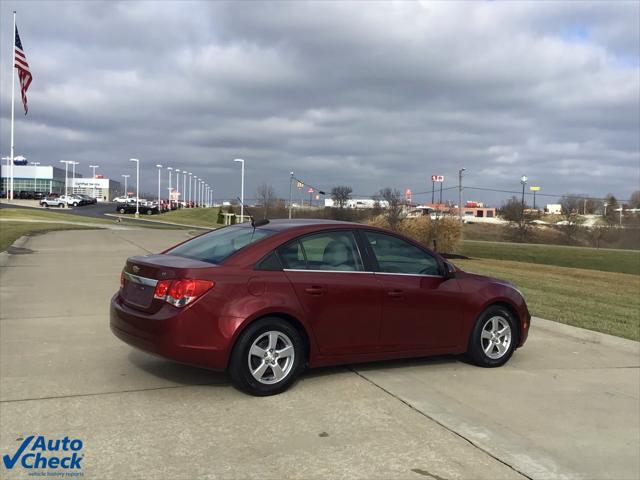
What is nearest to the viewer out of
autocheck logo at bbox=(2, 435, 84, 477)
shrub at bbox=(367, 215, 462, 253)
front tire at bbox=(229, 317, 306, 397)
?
autocheck logo at bbox=(2, 435, 84, 477)

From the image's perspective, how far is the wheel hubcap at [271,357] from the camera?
198 inches

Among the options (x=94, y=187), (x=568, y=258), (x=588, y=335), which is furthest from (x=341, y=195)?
(x=94, y=187)

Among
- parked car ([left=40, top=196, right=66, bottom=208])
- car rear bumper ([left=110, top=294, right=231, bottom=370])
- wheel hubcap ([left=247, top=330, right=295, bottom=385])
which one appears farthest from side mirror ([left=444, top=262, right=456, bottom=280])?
parked car ([left=40, top=196, right=66, bottom=208])

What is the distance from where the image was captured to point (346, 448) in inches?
161

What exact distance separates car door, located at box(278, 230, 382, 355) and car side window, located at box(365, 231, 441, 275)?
0.24 metres

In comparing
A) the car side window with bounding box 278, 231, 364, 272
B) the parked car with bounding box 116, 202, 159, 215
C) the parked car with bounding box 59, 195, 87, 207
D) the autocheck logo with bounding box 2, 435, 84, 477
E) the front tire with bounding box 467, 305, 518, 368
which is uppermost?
the parked car with bounding box 59, 195, 87, 207

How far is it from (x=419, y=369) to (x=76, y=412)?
3.34 m

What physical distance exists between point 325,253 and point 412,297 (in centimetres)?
100

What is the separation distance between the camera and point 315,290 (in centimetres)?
529

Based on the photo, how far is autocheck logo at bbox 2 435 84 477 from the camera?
3672mm

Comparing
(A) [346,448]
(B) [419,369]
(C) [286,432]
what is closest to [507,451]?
(A) [346,448]

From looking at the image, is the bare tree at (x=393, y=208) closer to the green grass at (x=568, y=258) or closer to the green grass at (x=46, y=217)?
the green grass at (x=568, y=258)

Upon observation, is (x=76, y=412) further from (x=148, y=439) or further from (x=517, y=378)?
(x=517, y=378)

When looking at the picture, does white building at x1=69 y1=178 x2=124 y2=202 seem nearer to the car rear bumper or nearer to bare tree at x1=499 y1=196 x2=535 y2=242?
bare tree at x1=499 y1=196 x2=535 y2=242
